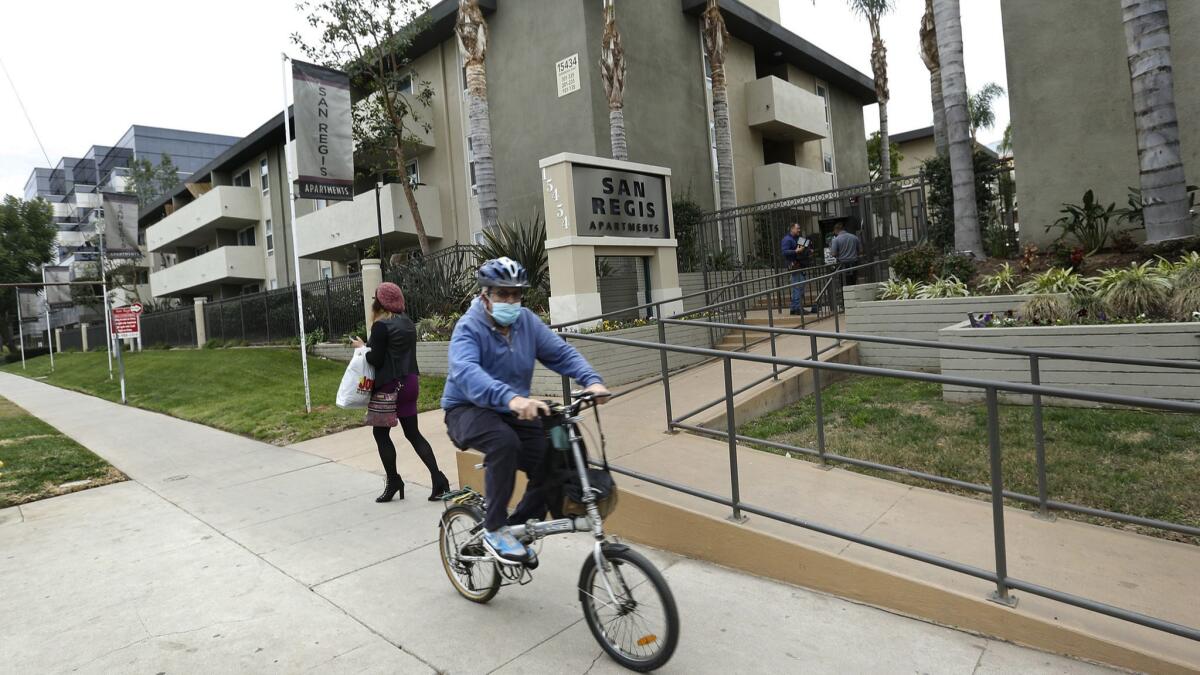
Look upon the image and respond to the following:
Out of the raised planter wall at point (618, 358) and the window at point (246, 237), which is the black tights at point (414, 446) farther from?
the window at point (246, 237)

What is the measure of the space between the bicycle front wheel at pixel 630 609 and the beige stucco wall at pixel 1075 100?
34.7 feet

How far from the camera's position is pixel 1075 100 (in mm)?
10359

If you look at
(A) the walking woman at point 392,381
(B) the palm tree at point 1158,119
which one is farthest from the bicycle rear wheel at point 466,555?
(B) the palm tree at point 1158,119

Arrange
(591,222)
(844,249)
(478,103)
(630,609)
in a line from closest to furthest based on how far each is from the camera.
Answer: (630,609)
(591,222)
(844,249)
(478,103)

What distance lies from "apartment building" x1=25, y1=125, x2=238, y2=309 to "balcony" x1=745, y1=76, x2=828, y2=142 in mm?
67269

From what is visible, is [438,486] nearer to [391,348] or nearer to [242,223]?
[391,348]

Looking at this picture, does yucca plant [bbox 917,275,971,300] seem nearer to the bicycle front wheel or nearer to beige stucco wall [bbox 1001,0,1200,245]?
beige stucco wall [bbox 1001,0,1200,245]

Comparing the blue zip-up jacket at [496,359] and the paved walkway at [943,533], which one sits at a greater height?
the blue zip-up jacket at [496,359]

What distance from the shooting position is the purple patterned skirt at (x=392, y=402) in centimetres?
568

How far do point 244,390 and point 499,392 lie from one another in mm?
12359

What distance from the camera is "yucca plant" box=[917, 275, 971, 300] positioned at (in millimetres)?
9406

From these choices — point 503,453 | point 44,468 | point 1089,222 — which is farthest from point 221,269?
point 503,453

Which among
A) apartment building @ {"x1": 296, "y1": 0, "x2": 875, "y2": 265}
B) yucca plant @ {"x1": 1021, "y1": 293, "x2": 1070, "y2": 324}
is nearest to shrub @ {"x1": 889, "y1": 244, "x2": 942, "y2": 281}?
yucca plant @ {"x1": 1021, "y1": 293, "x2": 1070, "y2": 324}

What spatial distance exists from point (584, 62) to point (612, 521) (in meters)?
14.2
